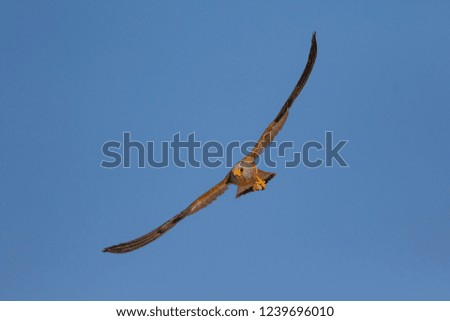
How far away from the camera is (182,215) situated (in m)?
21.3

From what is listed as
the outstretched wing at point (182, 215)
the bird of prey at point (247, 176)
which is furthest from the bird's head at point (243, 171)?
the outstretched wing at point (182, 215)

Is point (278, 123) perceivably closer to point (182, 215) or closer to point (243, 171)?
point (243, 171)

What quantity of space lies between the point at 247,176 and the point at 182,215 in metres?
1.62

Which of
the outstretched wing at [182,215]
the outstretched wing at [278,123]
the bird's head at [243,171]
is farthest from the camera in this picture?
the outstretched wing at [278,123]

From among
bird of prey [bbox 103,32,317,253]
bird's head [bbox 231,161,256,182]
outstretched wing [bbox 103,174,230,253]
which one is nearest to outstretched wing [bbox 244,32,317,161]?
bird of prey [bbox 103,32,317,253]

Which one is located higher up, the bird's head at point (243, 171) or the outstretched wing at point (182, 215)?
the bird's head at point (243, 171)

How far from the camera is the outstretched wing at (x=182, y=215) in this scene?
68.7 feet

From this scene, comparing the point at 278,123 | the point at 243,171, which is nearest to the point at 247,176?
the point at 243,171

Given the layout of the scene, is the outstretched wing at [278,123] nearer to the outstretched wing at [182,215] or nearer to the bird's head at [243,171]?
the bird's head at [243,171]

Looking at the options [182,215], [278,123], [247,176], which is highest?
[278,123]

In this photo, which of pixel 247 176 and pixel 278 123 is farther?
pixel 278 123

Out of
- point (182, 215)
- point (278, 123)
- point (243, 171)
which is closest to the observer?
point (243, 171)
